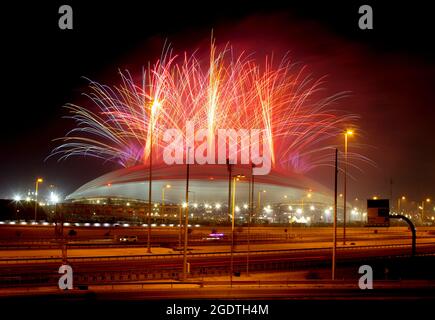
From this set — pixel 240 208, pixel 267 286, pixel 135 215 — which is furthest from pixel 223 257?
pixel 240 208

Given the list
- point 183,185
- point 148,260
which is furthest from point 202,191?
point 148,260

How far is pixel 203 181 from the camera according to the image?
404 feet

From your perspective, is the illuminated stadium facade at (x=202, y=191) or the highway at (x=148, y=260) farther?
the illuminated stadium facade at (x=202, y=191)

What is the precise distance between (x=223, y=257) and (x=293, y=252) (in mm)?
10058

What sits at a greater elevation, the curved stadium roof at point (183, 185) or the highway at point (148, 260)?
the curved stadium roof at point (183, 185)

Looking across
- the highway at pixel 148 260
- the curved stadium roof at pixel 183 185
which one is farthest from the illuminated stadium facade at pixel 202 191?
the highway at pixel 148 260

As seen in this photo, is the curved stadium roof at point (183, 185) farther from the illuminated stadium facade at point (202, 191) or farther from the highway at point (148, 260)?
the highway at point (148, 260)

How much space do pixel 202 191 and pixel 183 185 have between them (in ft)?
22.6

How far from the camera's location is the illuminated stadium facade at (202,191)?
120m

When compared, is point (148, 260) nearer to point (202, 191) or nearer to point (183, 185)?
point (183, 185)

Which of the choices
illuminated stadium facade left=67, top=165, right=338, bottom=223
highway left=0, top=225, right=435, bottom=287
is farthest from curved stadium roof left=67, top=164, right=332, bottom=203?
highway left=0, top=225, right=435, bottom=287
